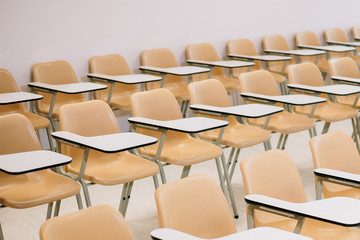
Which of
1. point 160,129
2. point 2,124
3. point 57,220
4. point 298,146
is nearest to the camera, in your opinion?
point 57,220

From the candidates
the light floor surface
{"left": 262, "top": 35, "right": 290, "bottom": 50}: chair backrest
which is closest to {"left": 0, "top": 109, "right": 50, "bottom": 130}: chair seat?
the light floor surface

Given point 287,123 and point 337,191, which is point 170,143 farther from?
point 337,191

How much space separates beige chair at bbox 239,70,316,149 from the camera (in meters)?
4.62

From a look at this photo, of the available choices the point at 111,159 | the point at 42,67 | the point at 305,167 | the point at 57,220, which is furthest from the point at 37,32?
the point at 57,220

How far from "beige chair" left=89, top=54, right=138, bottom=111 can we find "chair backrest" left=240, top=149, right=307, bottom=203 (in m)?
2.90

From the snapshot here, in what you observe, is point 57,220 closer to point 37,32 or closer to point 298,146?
point 37,32

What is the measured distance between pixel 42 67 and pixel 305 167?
2652 millimetres

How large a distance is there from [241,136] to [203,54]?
2432mm

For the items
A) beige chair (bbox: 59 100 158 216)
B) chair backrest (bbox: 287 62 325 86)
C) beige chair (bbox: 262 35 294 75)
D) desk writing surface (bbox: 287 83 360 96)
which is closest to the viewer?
beige chair (bbox: 59 100 158 216)

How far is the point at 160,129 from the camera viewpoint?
361cm

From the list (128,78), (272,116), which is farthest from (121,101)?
(272,116)

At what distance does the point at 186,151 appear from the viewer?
156 inches

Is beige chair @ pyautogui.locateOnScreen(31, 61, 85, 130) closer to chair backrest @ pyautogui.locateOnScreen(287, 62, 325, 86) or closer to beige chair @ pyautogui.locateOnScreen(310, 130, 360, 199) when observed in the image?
chair backrest @ pyautogui.locateOnScreen(287, 62, 325, 86)

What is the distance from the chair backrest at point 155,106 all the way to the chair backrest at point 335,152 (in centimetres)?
133
